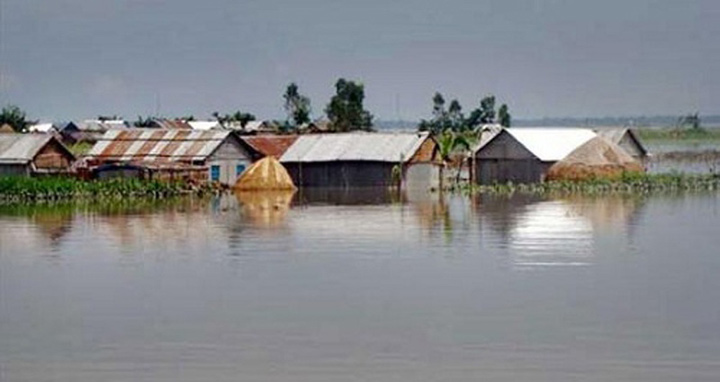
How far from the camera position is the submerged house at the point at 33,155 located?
135ft

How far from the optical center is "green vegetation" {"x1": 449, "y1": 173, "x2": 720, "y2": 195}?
41.2 meters

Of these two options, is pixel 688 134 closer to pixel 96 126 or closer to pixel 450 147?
pixel 96 126

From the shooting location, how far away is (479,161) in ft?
147

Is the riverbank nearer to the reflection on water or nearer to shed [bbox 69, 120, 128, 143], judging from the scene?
shed [bbox 69, 120, 128, 143]

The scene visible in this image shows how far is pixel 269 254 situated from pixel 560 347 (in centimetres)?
921

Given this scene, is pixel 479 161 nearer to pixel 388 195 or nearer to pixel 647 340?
pixel 388 195

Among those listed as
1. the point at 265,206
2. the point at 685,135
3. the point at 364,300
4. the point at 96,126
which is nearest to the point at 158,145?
the point at 265,206

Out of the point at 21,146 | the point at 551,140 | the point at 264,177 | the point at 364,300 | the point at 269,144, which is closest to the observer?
the point at 364,300

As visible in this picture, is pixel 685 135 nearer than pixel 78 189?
No

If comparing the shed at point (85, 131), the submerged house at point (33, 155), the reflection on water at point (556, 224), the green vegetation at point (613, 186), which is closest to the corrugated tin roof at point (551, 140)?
the green vegetation at point (613, 186)

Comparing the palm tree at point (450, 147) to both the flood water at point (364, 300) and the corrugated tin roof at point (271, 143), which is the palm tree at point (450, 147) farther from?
the flood water at point (364, 300)

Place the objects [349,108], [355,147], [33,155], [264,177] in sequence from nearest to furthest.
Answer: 1. [33,155]
2. [264,177]
3. [355,147]
4. [349,108]

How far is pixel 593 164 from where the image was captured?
43.8 meters

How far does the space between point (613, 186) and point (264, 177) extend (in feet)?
33.6
